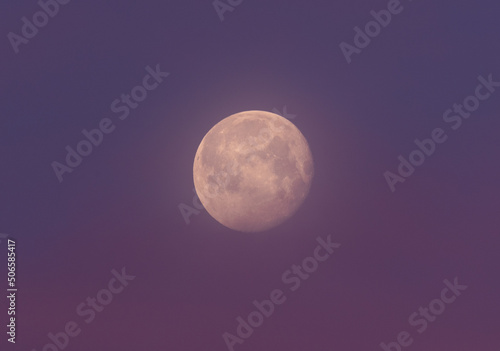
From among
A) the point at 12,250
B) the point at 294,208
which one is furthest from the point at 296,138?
the point at 12,250

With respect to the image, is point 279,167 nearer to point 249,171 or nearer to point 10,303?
point 249,171

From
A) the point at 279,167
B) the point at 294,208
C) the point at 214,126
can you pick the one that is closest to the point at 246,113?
the point at 214,126

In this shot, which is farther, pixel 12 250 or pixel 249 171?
pixel 12 250

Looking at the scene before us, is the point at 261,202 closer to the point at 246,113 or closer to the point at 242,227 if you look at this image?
the point at 242,227

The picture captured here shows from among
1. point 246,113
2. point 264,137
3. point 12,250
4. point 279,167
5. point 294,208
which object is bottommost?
point 294,208

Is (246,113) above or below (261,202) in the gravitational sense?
above

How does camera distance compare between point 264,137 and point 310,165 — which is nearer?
point 264,137
